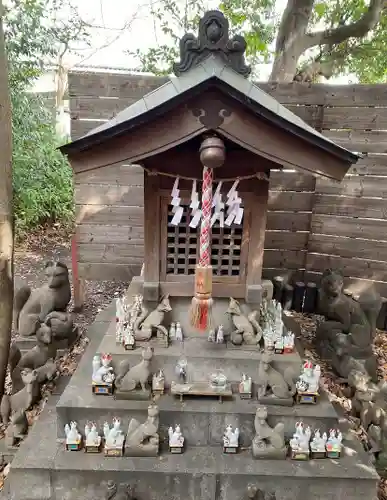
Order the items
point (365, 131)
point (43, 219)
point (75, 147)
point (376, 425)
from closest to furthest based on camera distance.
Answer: point (75, 147) → point (376, 425) → point (365, 131) → point (43, 219)

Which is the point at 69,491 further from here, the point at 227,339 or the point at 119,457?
the point at 227,339

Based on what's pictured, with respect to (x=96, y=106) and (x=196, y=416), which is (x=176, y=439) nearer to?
(x=196, y=416)

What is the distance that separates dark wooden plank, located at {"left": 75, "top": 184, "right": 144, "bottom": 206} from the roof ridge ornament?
304 cm

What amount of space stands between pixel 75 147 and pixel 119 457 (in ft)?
7.81

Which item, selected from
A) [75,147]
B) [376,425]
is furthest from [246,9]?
[376,425]

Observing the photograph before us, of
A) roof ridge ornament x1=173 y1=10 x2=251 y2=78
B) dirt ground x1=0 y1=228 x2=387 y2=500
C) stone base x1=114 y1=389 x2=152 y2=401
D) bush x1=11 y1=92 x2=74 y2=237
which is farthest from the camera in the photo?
bush x1=11 y1=92 x2=74 y2=237

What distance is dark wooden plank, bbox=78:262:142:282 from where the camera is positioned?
6762mm

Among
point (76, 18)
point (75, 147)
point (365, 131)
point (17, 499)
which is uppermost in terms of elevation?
point (76, 18)

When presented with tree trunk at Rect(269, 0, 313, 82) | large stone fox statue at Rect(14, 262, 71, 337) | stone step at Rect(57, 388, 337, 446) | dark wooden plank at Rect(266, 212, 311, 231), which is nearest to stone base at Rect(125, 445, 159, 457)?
stone step at Rect(57, 388, 337, 446)

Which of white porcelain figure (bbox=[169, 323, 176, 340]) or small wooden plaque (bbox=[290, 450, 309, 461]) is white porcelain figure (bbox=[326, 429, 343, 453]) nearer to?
small wooden plaque (bbox=[290, 450, 309, 461])

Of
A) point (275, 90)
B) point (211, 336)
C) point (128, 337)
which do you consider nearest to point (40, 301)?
point (128, 337)

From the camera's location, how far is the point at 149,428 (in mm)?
3262

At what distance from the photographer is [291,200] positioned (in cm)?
639

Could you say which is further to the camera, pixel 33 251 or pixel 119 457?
pixel 33 251
